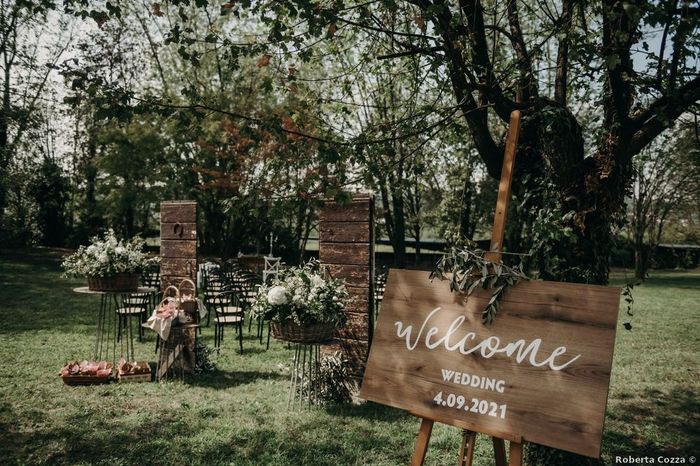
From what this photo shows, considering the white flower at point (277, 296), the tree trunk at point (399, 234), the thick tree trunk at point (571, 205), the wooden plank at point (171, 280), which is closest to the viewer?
the thick tree trunk at point (571, 205)

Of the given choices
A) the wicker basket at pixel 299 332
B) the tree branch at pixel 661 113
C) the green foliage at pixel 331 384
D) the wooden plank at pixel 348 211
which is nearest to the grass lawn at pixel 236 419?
the green foliage at pixel 331 384

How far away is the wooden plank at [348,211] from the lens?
17.6 ft

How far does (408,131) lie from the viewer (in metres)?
4.18

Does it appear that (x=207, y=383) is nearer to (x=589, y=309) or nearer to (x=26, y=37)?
(x=589, y=309)

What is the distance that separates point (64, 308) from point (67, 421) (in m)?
7.19

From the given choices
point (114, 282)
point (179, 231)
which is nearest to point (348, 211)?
point (179, 231)

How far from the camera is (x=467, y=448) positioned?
268cm

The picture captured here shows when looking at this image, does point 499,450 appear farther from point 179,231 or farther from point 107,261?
point 179,231

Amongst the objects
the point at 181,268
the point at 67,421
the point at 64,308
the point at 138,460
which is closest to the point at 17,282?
the point at 64,308

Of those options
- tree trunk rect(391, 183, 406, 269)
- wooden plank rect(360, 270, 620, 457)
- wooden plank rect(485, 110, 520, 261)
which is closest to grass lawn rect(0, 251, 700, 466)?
wooden plank rect(360, 270, 620, 457)

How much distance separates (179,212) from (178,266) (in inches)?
26.8

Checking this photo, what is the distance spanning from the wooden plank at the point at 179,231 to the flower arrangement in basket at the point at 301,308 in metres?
2.02

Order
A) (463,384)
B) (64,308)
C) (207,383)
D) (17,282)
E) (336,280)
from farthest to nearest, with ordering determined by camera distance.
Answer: (17,282)
(64,308)
(207,383)
(336,280)
(463,384)

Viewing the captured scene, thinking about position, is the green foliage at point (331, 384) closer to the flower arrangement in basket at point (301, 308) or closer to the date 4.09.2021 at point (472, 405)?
the flower arrangement in basket at point (301, 308)
